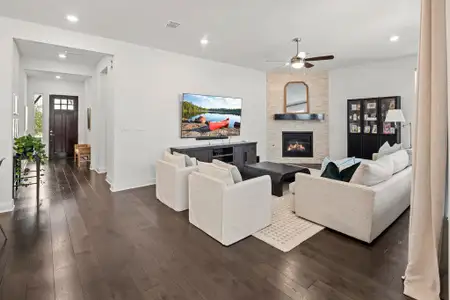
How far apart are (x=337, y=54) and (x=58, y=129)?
9.19 metres

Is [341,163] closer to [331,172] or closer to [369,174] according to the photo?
[331,172]

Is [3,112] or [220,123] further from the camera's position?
[220,123]

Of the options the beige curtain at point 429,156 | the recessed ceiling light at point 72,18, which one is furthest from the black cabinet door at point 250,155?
the beige curtain at point 429,156

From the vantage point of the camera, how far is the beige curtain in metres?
1.74

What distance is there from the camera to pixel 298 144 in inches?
318

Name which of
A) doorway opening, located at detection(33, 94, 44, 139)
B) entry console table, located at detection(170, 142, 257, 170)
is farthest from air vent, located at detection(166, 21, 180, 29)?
doorway opening, located at detection(33, 94, 44, 139)

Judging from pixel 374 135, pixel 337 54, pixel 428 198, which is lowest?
pixel 428 198

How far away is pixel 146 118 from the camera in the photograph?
528cm

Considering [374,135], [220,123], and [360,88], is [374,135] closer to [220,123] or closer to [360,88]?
[360,88]

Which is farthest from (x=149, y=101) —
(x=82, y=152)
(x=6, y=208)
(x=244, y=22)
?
(x=82, y=152)

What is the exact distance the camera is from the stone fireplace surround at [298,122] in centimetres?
778

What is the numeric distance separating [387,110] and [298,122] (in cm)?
244

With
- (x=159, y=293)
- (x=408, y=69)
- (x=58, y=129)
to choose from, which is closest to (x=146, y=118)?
(x=159, y=293)

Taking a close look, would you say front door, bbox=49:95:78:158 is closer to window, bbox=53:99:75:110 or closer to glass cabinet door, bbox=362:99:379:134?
window, bbox=53:99:75:110
